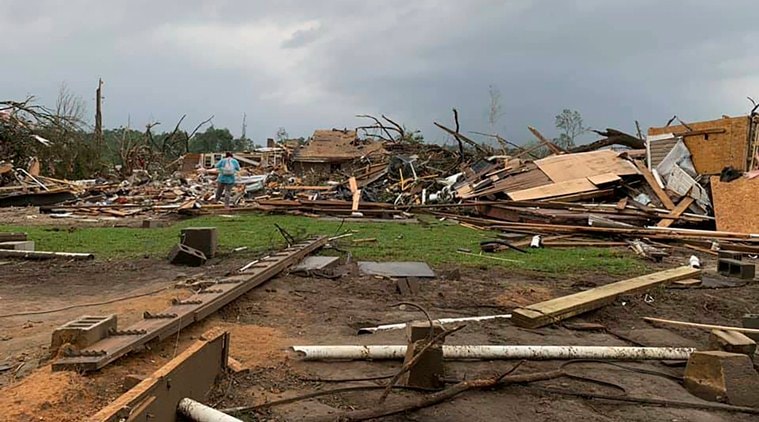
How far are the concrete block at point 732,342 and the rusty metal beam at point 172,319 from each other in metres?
3.61

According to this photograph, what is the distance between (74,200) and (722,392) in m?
19.8

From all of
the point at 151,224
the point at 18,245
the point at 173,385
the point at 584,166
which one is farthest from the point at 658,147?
the point at 173,385

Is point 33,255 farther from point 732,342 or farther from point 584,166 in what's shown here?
point 584,166

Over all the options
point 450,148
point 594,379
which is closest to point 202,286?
point 594,379

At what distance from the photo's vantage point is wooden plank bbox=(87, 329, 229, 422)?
7.11ft

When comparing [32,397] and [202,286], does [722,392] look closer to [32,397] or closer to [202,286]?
[32,397]

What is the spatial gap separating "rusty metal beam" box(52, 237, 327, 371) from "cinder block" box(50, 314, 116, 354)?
0.04m

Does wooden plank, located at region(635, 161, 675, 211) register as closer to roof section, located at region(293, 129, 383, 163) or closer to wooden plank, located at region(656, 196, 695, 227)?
wooden plank, located at region(656, 196, 695, 227)

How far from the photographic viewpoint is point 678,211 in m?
12.2

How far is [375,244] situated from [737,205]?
7.90 meters

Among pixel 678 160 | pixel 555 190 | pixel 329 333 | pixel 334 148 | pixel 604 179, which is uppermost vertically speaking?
pixel 334 148

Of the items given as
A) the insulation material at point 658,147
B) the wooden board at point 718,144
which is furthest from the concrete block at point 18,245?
the wooden board at point 718,144

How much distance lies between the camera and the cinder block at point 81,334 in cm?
301

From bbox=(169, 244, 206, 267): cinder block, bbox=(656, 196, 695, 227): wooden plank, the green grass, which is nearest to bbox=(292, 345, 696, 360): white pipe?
the green grass
